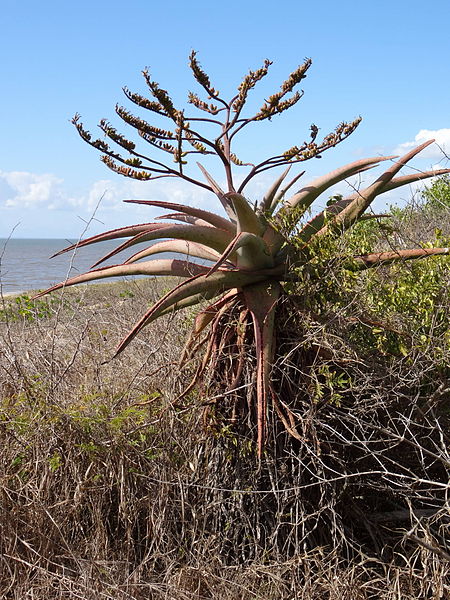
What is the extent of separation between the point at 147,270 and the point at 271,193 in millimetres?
837

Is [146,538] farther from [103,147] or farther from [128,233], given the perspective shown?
[103,147]

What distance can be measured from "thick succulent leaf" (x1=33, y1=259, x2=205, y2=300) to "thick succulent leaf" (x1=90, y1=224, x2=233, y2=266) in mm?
117

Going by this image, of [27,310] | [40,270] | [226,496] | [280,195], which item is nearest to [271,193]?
[280,195]

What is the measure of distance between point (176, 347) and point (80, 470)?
1047 millimetres

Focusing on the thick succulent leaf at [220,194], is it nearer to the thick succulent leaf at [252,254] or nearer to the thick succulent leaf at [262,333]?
the thick succulent leaf at [252,254]

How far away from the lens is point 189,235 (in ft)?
11.0

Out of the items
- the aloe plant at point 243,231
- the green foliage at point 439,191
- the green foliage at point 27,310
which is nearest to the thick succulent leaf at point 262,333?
the aloe plant at point 243,231

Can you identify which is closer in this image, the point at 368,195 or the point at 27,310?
the point at 368,195

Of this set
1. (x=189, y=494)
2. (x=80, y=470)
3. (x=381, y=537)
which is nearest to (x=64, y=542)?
(x=80, y=470)

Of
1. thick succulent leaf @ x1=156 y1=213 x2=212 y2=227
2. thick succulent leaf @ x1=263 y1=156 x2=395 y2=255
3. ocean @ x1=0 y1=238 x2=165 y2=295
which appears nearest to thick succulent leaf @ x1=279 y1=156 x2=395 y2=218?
thick succulent leaf @ x1=263 y1=156 x2=395 y2=255

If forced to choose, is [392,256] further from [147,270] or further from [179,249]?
[147,270]

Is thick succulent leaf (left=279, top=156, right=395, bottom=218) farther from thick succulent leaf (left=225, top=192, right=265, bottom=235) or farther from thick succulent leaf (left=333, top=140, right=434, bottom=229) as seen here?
thick succulent leaf (left=225, top=192, right=265, bottom=235)

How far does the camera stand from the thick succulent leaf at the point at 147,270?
11.4ft

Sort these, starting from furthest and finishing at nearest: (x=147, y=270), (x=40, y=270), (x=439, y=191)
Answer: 1. (x=40, y=270)
2. (x=439, y=191)
3. (x=147, y=270)
